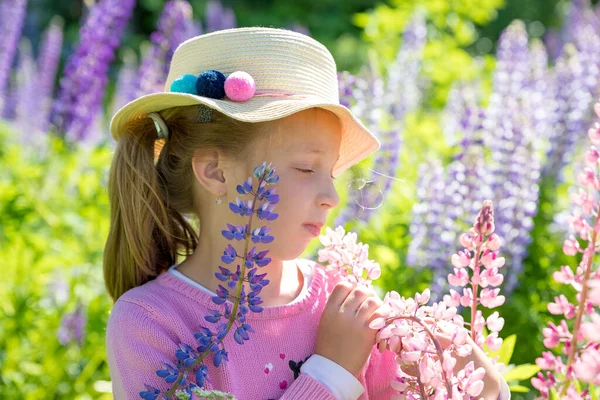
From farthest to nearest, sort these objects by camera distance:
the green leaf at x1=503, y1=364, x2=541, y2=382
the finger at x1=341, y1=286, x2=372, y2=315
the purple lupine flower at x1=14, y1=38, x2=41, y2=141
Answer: the purple lupine flower at x1=14, y1=38, x2=41, y2=141
the green leaf at x1=503, y1=364, x2=541, y2=382
the finger at x1=341, y1=286, x2=372, y2=315

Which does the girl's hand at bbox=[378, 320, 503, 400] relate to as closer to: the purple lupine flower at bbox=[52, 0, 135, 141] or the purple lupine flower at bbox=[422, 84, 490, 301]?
the purple lupine flower at bbox=[422, 84, 490, 301]

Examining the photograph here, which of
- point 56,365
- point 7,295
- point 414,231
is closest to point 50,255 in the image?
point 7,295

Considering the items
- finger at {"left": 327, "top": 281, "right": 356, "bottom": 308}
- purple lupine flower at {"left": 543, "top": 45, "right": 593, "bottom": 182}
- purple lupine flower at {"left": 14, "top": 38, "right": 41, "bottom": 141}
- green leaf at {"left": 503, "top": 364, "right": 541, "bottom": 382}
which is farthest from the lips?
purple lupine flower at {"left": 14, "top": 38, "right": 41, "bottom": 141}

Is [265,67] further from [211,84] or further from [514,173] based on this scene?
[514,173]

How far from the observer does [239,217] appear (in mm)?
1760

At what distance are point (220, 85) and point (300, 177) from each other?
0.25 meters

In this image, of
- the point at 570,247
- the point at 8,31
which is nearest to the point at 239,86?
the point at 570,247

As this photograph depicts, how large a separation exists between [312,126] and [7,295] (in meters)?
1.95

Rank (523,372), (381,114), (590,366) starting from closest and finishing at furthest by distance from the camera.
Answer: (590,366) → (523,372) → (381,114)

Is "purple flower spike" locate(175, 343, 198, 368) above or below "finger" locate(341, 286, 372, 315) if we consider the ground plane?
below

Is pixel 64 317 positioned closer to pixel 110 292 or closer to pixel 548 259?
pixel 110 292

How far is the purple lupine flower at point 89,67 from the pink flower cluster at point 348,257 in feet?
8.24

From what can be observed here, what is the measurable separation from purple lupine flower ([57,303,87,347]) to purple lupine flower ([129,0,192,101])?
34.9 inches

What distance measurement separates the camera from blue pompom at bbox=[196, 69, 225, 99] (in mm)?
1712
